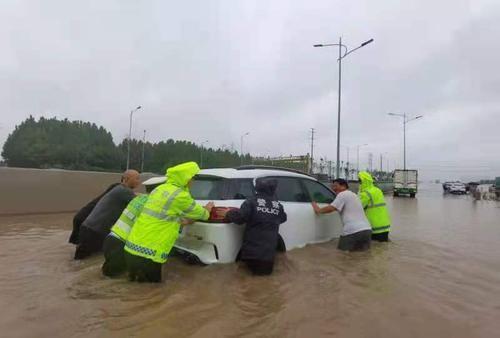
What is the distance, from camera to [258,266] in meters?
5.17

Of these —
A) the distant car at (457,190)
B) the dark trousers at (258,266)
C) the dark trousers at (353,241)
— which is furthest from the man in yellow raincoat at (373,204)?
the distant car at (457,190)

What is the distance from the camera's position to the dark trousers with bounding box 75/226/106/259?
19.9 ft

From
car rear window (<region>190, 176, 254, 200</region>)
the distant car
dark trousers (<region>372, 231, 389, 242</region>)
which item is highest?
car rear window (<region>190, 176, 254, 200</region>)

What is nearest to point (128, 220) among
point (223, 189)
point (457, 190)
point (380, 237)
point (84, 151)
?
point (223, 189)

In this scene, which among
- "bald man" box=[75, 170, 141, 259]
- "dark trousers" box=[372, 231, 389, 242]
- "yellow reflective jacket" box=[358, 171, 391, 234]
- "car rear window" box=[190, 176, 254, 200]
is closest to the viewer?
"car rear window" box=[190, 176, 254, 200]

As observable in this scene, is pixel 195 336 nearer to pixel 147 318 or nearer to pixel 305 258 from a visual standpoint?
→ pixel 147 318

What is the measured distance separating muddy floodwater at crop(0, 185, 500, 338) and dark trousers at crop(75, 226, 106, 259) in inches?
5.5

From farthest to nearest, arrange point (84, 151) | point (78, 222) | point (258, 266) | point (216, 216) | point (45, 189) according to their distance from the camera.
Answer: point (84, 151), point (45, 189), point (78, 222), point (258, 266), point (216, 216)

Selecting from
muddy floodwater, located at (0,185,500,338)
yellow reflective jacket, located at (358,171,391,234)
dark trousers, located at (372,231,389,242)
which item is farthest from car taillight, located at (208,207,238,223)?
dark trousers, located at (372,231,389,242)

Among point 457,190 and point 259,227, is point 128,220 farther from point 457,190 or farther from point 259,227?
point 457,190

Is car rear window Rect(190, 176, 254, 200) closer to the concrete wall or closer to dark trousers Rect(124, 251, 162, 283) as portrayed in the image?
dark trousers Rect(124, 251, 162, 283)

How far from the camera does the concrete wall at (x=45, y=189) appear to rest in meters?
12.1

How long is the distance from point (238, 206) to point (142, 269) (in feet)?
4.31

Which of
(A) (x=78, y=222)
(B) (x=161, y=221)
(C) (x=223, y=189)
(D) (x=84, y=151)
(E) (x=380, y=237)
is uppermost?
(D) (x=84, y=151)
